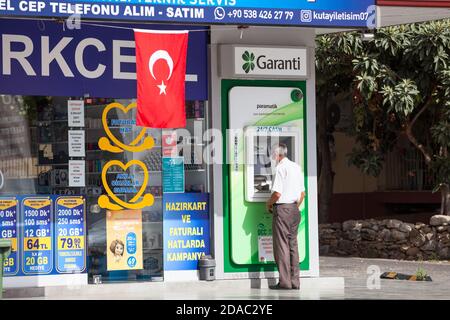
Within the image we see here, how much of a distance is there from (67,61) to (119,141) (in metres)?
1.24

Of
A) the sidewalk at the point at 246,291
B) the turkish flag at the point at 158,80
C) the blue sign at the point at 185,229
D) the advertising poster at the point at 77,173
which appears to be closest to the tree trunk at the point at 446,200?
the sidewalk at the point at 246,291

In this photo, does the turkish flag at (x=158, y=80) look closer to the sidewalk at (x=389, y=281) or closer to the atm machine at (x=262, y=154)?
the atm machine at (x=262, y=154)

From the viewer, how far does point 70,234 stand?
12133 mm

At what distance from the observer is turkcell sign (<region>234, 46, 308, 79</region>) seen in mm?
12688

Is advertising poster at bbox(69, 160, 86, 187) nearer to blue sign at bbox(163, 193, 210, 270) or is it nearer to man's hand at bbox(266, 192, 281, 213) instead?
blue sign at bbox(163, 193, 210, 270)

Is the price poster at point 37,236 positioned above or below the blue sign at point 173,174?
below

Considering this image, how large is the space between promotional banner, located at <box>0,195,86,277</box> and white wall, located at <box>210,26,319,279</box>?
1.79 meters

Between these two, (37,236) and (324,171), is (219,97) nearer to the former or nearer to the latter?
(37,236)

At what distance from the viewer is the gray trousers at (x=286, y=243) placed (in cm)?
1234

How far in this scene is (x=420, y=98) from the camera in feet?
→ 54.2

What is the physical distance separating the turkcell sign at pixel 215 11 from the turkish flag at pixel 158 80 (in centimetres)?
42

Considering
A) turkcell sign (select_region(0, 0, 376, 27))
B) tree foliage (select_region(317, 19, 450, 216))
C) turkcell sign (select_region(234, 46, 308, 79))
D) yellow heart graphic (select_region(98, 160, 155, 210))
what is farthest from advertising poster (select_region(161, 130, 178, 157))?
tree foliage (select_region(317, 19, 450, 216))

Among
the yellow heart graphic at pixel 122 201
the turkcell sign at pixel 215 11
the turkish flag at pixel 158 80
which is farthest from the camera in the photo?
the yellow heart graphic at pixel 122 201
